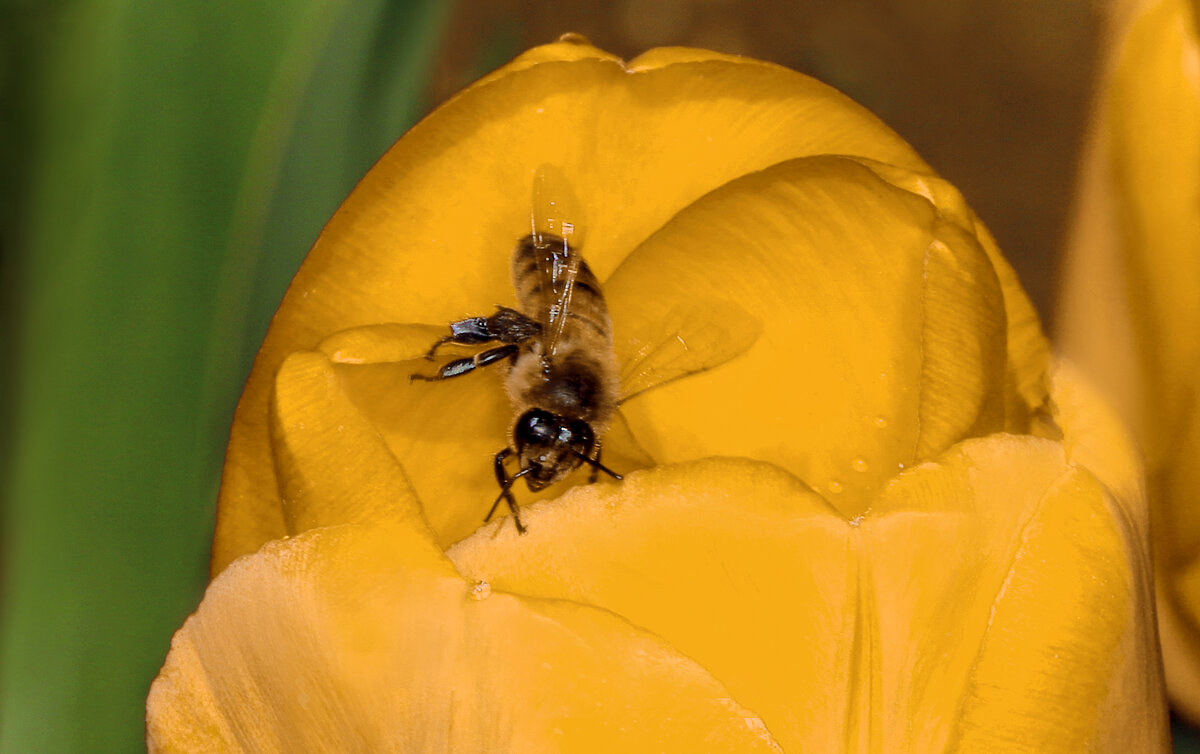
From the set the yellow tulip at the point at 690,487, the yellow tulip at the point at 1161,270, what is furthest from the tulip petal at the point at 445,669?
the yellow tulip at the point at 1161,270

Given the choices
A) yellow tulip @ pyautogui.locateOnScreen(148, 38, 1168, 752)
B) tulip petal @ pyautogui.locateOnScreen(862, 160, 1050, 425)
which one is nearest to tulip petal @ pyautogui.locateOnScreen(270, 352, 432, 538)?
yellow tulip @ pyautogui.locateOnScreen(148, 38, 1168, 752)

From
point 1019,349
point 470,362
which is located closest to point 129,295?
point 470,362

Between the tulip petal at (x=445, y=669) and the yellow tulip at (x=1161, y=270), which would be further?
the yellow tulip at (x=1161, y=270)

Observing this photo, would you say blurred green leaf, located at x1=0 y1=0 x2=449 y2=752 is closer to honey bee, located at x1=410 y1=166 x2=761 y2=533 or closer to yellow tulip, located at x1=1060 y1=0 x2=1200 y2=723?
honey bee, located at x1=410 y1=166 x2=761 y2=533

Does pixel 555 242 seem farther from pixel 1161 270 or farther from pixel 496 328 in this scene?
pixel 1161 270

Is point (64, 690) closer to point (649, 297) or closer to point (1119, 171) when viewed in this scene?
point (649, 297)

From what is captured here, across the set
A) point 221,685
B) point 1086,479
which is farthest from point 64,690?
point 1086,479

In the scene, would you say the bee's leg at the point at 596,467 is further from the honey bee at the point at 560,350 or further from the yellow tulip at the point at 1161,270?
the yellow tulip at the point at 1161,270
